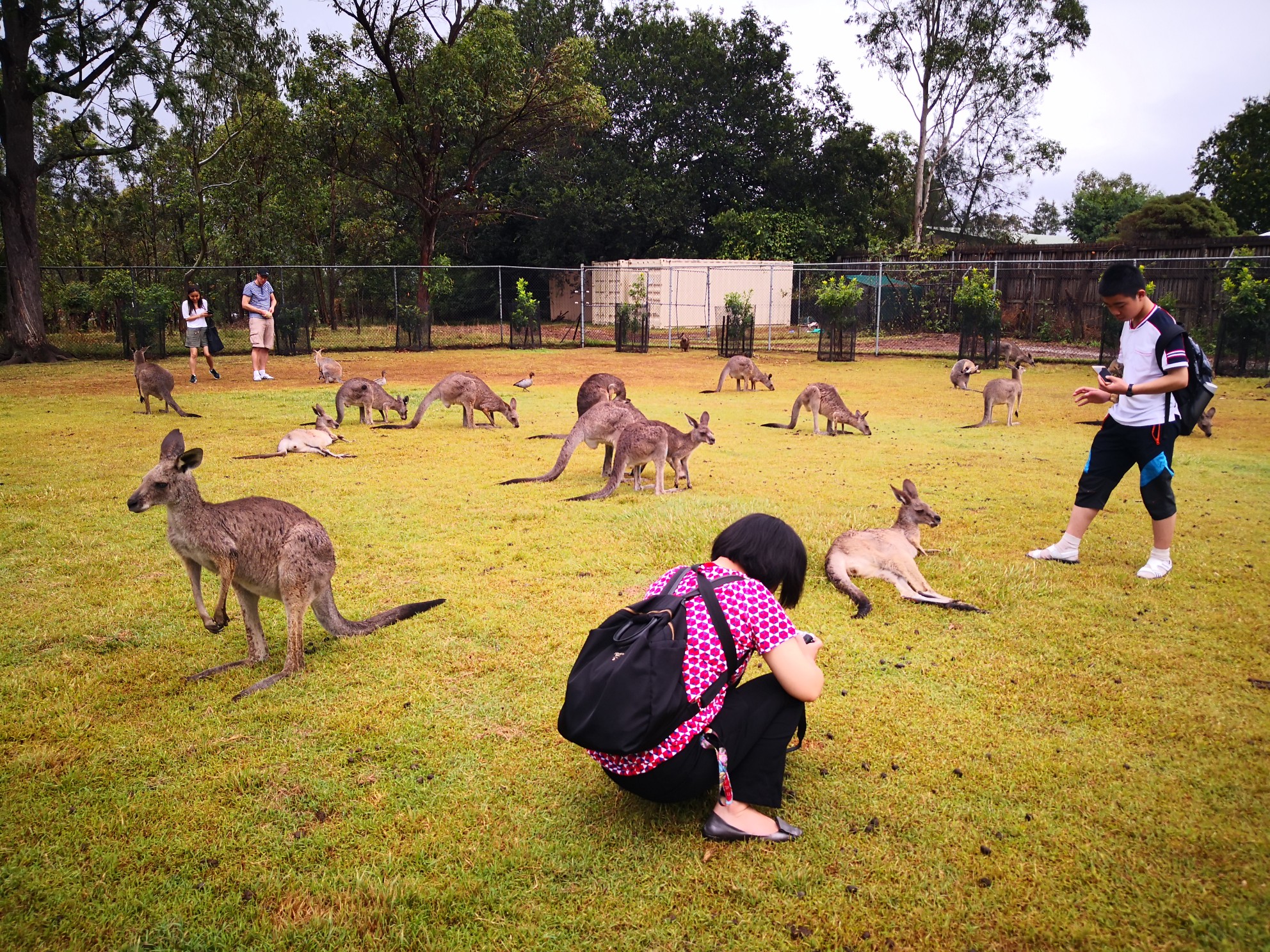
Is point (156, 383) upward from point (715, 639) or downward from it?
upward

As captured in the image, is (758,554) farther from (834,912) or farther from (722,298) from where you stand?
(722,298)

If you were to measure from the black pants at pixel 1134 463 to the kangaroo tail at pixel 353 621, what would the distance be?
4175mm

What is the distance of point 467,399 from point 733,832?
8.93 meters

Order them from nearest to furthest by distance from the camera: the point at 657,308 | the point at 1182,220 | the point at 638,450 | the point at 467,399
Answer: the point at 638,450
the point at 467,399
the point at 1182,220
the point at 657,308

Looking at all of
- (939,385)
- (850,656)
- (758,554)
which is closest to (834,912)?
(758,554)

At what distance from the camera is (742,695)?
2713 millimetres

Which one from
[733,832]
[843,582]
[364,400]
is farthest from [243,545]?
[364,400]

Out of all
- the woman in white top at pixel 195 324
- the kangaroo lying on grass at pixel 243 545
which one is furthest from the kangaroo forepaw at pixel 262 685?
the woman in white top at pixel 195 324

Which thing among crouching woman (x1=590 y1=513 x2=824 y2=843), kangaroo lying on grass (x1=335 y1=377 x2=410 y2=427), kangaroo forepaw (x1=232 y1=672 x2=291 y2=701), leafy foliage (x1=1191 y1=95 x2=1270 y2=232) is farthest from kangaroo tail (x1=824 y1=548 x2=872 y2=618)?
leafy foliage (x1=1191 y1=95 x2=1270 y2=232)

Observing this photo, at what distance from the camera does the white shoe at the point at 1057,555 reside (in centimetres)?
554

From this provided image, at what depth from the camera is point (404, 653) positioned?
4.17 m

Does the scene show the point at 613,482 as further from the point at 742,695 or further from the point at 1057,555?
the point at 742,695

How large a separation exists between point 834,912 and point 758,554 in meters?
1.07

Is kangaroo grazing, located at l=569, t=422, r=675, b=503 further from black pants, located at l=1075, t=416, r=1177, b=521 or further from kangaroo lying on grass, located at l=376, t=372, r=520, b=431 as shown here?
kangaroo lying on grass, located at l=376, t=372, r=520, b=431
